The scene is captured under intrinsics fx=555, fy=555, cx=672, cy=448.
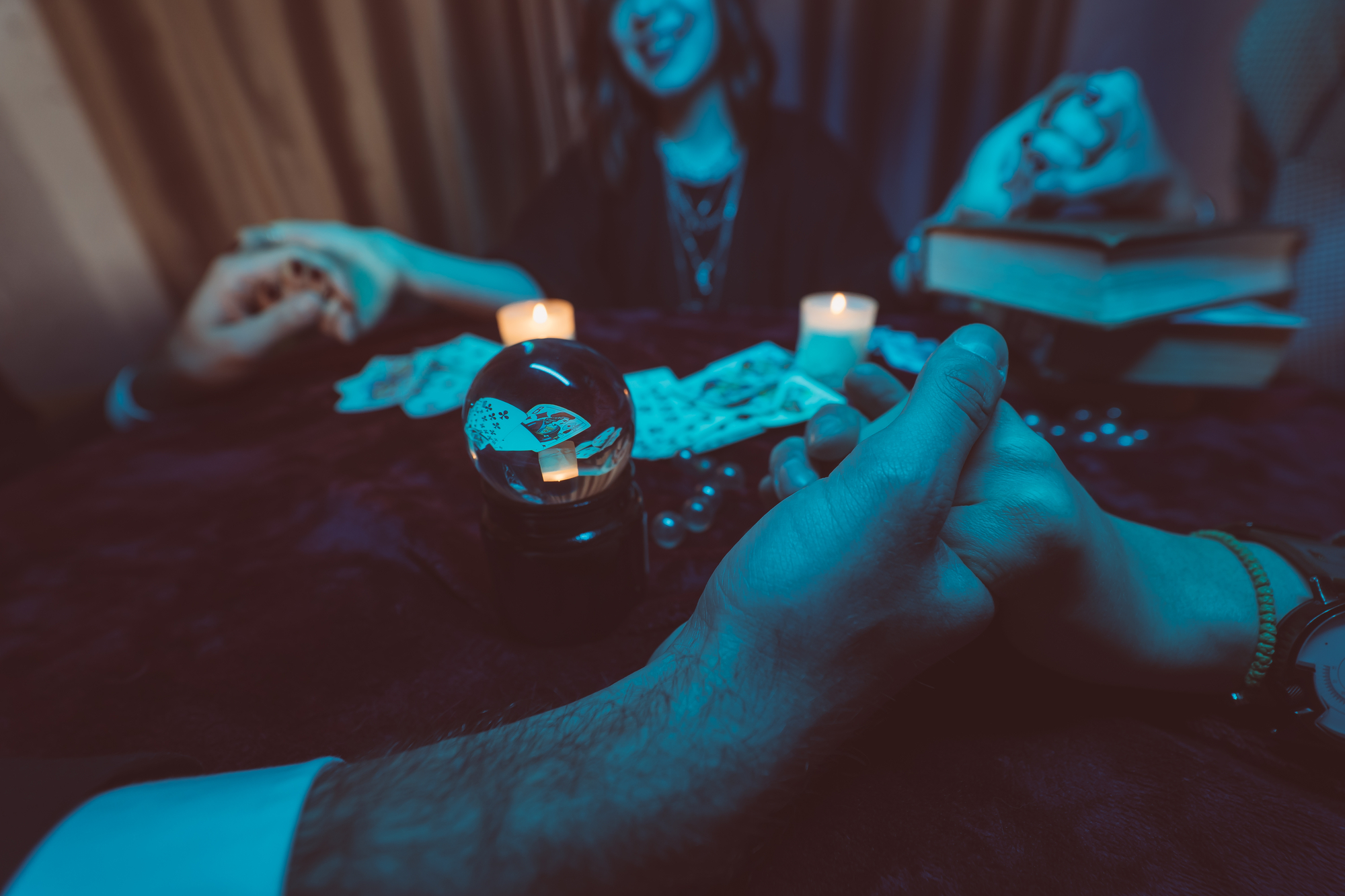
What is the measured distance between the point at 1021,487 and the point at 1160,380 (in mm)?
660

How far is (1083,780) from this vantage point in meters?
0.37

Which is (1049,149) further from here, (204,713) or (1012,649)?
(204,713)

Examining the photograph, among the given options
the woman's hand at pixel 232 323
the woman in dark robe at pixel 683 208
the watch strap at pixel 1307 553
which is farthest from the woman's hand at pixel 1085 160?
the woman's hand at pixel 232 323

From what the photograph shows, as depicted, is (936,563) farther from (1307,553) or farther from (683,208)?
(683,208)

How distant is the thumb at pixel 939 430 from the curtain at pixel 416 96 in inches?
77.0

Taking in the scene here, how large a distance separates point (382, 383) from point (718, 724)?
88 cm

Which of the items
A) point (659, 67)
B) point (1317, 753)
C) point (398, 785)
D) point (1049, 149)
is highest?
point (659, 67)

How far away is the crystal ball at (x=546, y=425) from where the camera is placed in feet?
1.46

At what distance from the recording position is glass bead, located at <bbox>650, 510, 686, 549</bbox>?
0.60 m

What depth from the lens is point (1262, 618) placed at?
1.42 ft

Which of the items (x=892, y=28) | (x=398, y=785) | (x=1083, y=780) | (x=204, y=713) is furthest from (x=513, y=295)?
(x=892, y=28)

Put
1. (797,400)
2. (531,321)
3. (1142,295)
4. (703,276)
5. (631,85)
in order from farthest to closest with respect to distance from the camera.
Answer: (703,276), (631,85), (531,321), (797,400), (1142,295)

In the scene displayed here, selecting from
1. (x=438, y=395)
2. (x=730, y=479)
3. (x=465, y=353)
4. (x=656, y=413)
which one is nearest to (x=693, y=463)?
(x=730, y=479)

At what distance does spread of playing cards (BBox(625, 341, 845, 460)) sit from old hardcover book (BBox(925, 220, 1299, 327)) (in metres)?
0.30
